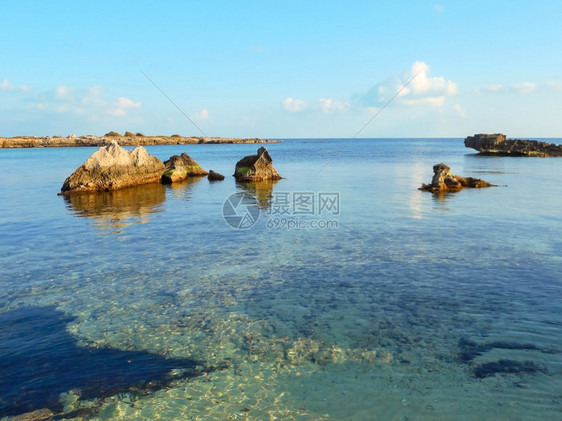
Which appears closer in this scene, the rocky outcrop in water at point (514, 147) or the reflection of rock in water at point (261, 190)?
the reflection of rock in water at point (261, 190)

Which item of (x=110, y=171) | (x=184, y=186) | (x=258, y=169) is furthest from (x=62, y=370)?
(x=258, y=169)

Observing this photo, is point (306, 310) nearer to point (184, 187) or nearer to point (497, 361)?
point (497, 361)

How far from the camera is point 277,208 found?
84.0 feet

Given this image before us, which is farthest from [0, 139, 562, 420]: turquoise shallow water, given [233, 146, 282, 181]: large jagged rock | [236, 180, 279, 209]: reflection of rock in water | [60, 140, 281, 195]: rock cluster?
[233, 146, 282, 181]: large jagged rock

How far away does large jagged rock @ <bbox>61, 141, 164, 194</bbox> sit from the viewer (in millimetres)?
31531

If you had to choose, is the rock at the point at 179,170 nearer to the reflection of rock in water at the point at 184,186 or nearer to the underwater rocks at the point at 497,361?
the reflection of rock in water at the point at 184,186

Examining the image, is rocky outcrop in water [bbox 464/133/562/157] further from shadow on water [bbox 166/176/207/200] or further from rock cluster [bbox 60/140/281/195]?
shadow on water [bbox 166/176/207/200]

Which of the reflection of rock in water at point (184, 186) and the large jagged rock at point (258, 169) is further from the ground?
the large jagged rock at point (258, 169)

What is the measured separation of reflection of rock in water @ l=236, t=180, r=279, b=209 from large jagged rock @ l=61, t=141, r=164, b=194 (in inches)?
388

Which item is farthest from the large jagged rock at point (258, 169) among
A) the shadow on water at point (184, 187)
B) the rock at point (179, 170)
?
the rock at point (179, 170)

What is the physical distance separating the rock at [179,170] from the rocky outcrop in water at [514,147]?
66.9 m

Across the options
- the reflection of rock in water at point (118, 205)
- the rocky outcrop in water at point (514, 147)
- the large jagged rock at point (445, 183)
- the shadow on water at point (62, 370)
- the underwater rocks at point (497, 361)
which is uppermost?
the rocky outcrop in water at point (514, 147)

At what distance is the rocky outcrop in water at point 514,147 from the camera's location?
259 ft

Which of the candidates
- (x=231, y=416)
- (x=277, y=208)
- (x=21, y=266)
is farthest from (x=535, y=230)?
(x=21, y=266)
